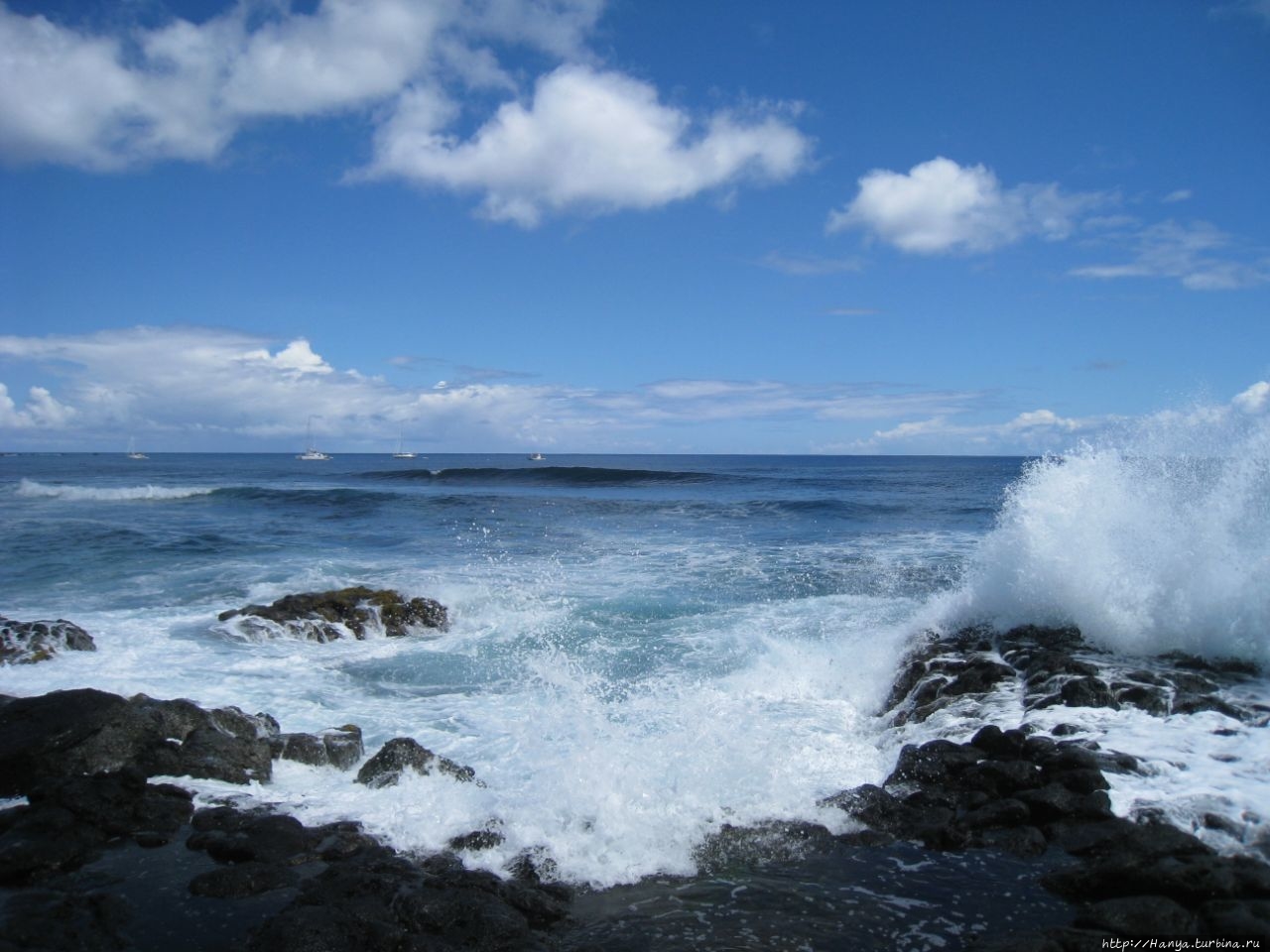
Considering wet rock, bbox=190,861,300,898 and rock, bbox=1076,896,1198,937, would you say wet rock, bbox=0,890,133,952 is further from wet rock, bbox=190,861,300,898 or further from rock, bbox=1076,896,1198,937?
rock, bbox=1076,896,1198,937

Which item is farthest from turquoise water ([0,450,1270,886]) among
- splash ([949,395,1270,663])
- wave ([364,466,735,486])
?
wave ([364,466,735,486])

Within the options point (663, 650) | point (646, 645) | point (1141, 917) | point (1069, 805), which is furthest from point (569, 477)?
point (1141, 917)

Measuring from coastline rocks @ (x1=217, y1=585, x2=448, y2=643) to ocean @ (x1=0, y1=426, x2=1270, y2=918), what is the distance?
336 mm

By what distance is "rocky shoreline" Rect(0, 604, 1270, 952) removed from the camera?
16.3ft

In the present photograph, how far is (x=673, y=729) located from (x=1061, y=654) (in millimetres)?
4868

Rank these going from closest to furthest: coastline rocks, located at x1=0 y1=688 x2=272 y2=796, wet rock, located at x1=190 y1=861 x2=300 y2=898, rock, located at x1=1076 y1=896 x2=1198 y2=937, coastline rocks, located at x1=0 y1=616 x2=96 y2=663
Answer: rock, located at x1=1076 y1=896 x2=1198 y2=937 → wet rock, located at x1=190 y1=861 x2=300 y2=898 → coastline rocks, located at x1=0 y1=688 x2=272 y2=796 → coastline rocks, located at x1=0 y1=616 x2=96 y2=663

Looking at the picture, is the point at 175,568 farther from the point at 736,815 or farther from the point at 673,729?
the point at 736,815

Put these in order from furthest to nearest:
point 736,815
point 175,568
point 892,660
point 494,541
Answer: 1. point 494,541
2. point 175,568
3. point 892,660
4. point 736,815

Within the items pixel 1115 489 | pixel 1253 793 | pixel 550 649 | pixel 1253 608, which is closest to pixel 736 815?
pixel 1253 793

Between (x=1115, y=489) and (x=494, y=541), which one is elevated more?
(x=1115, y=489)

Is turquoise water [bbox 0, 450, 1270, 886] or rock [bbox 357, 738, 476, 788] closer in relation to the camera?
turquoise water [bbox 0, 450, 1270, 886]

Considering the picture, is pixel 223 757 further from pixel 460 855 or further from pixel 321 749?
pixel 460 855

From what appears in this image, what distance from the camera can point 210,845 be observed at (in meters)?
6.08

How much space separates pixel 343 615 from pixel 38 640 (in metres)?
4.30
